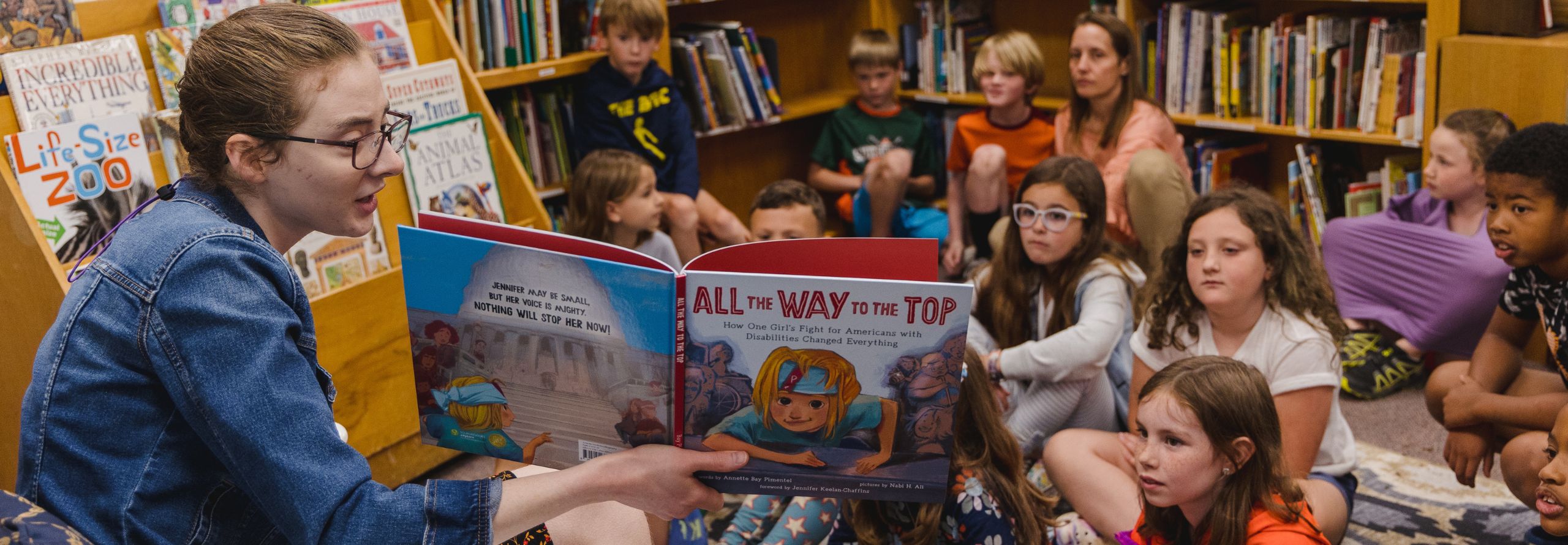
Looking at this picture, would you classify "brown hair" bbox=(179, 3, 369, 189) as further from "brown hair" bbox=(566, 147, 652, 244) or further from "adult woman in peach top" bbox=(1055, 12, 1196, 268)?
"adult woman in peach top" bbox=(1055, 12, 1196, 268)

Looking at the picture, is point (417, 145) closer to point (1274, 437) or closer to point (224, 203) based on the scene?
point (224, 203)

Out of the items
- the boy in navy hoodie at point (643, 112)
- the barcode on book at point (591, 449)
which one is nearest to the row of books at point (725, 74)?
the boy in navy hoodie at point (643, 112)

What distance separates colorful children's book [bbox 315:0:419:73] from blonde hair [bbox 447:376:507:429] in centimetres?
141

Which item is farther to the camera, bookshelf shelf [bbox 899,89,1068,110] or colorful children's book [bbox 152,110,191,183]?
bookshelf shelf [bbox 899,89,1068,110]

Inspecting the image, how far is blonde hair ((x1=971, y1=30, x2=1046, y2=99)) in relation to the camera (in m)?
3.58

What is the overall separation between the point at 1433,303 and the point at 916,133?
175cm

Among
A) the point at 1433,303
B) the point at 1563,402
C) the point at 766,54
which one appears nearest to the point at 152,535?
the point at 1563,402

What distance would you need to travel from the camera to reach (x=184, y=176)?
3.70ft

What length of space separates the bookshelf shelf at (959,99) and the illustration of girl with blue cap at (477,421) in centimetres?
283

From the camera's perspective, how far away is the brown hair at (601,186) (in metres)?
2.74

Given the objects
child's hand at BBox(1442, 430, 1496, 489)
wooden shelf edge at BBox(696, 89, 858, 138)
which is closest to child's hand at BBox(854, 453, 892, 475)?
child's hand at BBox(1442, 430, 1496, 489)

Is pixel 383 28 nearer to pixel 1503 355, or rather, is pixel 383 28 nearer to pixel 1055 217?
pixel 1055 217

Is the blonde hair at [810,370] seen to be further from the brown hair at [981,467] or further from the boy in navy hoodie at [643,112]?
the boy in navy hoodie at [643,112]

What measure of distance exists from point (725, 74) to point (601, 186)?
1101 millimetres
